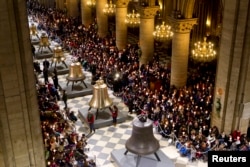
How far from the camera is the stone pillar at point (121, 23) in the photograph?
80.7 ft

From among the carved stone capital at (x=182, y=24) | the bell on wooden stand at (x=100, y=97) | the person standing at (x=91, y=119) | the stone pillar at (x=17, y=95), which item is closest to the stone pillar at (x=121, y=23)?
the carved stone capital at (x=182, y=24)

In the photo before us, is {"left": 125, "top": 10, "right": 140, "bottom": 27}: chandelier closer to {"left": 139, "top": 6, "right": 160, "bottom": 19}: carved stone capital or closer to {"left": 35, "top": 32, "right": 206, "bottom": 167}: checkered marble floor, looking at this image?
{"left": 139, "top": 6, "right": 160, "bottom": 19}: carved stone capital

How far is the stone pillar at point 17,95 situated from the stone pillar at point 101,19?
18180mm

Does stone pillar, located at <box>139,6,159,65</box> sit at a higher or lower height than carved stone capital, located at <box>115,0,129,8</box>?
lower

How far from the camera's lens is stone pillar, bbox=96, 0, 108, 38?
27905mm

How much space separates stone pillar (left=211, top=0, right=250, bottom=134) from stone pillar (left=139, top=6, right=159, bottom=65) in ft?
25.9

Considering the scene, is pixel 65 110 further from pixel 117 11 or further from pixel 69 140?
pixel 117 11

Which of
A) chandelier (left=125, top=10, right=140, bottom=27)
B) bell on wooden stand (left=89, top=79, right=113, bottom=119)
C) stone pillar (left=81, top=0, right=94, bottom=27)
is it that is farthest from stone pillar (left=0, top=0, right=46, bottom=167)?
stone pillar (left=81, top=0, right=94, bottom=27)

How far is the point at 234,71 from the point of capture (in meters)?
14.5

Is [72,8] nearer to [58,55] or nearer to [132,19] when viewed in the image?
[132,19]

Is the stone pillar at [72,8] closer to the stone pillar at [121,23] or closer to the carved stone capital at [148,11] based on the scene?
the stone pillar at [121,23]

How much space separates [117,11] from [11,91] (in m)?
15.8

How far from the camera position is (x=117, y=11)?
82.1ft

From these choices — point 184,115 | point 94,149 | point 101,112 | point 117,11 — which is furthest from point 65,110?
point 117,11
